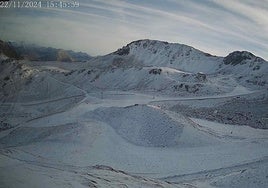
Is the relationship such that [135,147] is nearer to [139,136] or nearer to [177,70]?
[139,136]

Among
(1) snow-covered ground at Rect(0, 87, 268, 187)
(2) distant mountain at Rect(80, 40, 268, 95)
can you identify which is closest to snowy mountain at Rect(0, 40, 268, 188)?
(1) snow-covered ground at Rect(0, 87, 268, 187)

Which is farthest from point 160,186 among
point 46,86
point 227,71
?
point 227,71

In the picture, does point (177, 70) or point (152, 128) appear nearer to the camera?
point (152, 128)

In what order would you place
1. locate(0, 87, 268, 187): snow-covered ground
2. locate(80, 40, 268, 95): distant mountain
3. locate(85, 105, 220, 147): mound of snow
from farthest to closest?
1. locate(80, 40, 268, 95): distant mountain
2. locate(85, 105, 220, 147): mound of snow
3. locate(0, 87, 268, 187): snow-covered ground

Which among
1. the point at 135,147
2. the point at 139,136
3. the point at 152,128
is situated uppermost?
the point at 152,128

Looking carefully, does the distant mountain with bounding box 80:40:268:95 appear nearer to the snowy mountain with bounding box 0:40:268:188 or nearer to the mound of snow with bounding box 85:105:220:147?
the snowy mountain with bounding box 0:40:268:188

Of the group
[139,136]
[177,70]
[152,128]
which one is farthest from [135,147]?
[177,70]

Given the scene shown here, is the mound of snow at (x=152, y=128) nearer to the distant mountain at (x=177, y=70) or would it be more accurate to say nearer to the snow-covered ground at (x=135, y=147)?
the snow-covered ground at (x=135, y=147)

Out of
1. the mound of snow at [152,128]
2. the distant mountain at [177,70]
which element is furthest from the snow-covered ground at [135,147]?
the distant mountain at [177,70]
